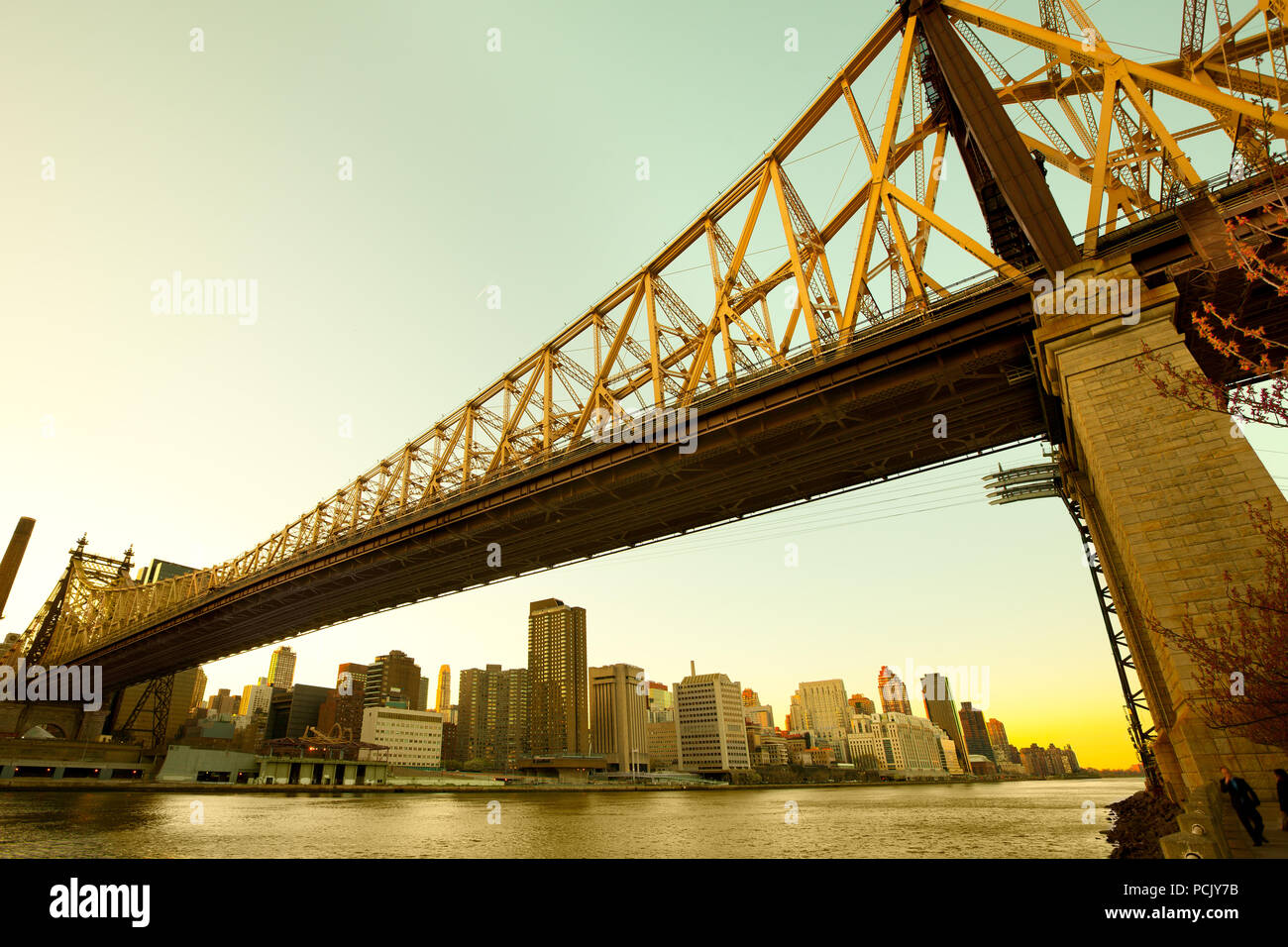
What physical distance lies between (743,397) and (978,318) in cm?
831

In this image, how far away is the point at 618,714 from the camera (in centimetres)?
17938

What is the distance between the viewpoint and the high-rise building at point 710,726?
170 metres

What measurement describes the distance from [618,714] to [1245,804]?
592 feet

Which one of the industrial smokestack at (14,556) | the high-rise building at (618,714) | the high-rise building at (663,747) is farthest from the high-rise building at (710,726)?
the industrial smokestack at (14,556)

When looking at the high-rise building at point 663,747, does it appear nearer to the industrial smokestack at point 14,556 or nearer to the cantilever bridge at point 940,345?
the industrial smokestack at point 14,556

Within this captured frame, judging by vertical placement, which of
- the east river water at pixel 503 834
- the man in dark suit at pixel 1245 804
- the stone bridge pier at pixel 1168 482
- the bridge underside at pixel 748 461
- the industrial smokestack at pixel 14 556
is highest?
the industrial smokestack at pixel 14 556

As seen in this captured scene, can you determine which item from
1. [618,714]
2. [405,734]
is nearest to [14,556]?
[405,734]

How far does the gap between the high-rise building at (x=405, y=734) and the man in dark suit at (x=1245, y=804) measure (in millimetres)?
156766

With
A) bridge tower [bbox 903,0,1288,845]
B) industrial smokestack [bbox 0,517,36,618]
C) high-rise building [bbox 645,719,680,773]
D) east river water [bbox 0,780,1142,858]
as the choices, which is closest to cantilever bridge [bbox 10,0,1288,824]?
bridge tower [bbox 903,0,1288,845]

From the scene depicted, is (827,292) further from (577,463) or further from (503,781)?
(503,781)

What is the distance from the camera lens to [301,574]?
42.5 meters

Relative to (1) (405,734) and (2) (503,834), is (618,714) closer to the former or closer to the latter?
(1) (405,734)

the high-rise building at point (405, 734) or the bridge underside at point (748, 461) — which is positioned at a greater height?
the bridge underside at point (748, 461)

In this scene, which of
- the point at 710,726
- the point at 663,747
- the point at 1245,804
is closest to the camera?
the point at 1245,804
